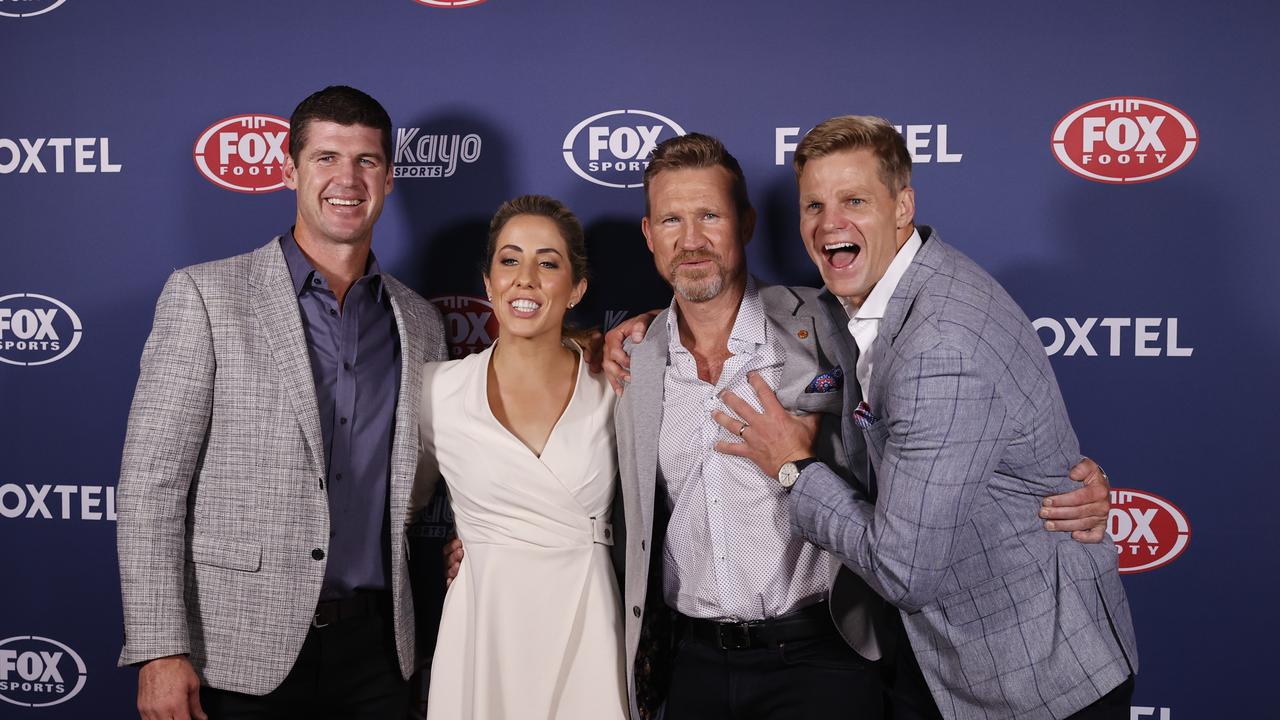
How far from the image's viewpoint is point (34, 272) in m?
2.80

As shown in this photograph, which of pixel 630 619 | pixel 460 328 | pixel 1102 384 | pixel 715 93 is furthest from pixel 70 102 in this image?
pixel 1102 384

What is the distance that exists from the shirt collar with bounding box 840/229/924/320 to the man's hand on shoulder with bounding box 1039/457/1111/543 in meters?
0.46

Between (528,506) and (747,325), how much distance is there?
651 mm

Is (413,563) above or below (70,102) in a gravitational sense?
below

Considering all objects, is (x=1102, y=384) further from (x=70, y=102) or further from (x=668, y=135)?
(x=70, y=102)

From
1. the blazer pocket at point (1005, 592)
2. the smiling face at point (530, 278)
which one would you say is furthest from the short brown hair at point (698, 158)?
the blazer pocket at point (1005, 592)

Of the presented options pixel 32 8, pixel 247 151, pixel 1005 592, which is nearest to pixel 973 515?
pixel 1005 592

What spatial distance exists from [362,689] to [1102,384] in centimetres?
208

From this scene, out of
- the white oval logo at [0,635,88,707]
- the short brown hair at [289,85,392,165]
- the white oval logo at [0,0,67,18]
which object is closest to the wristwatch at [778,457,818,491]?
the short brown hair at [289,85,392,165]

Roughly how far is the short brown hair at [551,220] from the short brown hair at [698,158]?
239 millimetres

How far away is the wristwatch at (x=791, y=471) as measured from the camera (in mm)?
1719

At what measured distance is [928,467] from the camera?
1.47 metres

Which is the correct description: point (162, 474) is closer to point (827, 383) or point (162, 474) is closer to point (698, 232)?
point (698, 232)

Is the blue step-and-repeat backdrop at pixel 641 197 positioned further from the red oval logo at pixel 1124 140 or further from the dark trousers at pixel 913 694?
the dark trousers at pixel 913 694
